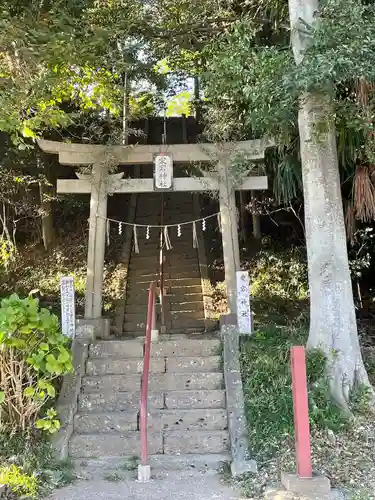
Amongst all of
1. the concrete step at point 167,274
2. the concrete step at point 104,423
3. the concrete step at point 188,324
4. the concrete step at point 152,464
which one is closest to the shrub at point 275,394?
the concrete step at point 152,464

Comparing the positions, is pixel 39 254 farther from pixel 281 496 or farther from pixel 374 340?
pixel 281 496

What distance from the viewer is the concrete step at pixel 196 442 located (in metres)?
4.77

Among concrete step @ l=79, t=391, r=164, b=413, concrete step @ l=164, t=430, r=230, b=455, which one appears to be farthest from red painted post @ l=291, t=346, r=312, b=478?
concrete step @ l=79, t=391, r=164, b=413

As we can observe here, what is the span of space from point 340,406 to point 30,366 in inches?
120

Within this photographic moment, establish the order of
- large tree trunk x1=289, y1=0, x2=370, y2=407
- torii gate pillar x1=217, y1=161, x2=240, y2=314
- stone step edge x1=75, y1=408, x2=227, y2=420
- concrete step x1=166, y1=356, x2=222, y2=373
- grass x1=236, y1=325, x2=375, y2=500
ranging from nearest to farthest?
grass x1=236, y1=325, x2=375, y2=500 < large tree trunk x1=289, y1=0, x2=370, y2=407 < stone step edge x1=75, y1=408, x2=227, y2=420 < concrete step x1=166, y1=356, x2=222, y2=373 < torii gate pillar x1=217, y1=161, x2=240, y2=314

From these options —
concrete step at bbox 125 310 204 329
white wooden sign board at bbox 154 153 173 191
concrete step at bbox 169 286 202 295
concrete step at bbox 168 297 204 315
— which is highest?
white wooden sign board at bbox 154 153 173 191

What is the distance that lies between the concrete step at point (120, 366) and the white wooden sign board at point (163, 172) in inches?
103

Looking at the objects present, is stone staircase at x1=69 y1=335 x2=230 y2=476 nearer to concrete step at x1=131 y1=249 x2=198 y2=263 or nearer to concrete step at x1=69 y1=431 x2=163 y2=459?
concrete step at x1=69 y1=431 x2=163 y2=459

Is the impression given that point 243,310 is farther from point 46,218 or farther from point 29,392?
point 46,218

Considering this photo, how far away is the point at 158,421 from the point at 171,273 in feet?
17.3

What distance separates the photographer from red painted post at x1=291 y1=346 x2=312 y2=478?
Answer: 12.4 feet

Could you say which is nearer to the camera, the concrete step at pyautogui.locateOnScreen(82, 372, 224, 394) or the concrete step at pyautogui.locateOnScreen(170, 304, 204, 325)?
the concrete step at pyautogui.locateOnScreen(82, 372, 224, 394)

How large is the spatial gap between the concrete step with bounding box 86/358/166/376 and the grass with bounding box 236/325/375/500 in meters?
1.02

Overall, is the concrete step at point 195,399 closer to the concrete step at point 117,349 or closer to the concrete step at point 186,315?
the concrete step at point 117,349
